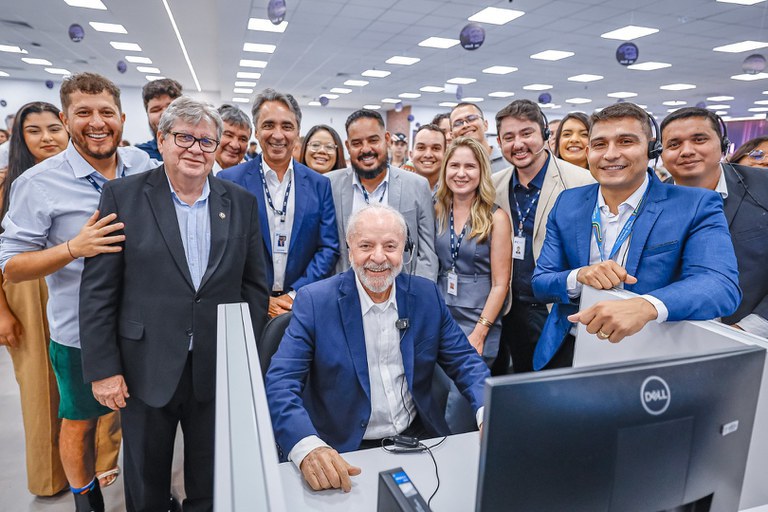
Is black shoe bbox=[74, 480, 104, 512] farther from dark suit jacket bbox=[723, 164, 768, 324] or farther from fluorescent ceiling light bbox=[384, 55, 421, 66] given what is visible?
fluorescent ceiling light bbox=[384, 55, 421, 66]

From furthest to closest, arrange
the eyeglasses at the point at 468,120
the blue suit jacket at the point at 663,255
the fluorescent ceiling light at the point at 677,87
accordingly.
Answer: the fluorescent ceiling light at the point at 677,87
the eyeglasses at the point at 468,120
the blue suit jacket at the point at 663,255

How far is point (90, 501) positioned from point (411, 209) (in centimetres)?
210

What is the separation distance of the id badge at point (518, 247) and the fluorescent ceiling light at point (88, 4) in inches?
300

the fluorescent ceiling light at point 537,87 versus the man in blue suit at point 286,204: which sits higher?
the fluorescent ceiling light at point 537,87

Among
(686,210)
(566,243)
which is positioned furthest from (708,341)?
(566,243)

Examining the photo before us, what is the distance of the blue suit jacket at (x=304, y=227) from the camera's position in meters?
2.38

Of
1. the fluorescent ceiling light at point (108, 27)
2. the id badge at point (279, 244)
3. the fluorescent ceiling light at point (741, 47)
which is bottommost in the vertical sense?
the id badge at point (279, 244)

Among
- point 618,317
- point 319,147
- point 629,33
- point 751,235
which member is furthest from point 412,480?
point 629,33

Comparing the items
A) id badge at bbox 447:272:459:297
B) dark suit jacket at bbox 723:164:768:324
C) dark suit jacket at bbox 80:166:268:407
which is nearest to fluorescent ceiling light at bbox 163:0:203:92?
dark suit jacket at bbox 80:166:268:407

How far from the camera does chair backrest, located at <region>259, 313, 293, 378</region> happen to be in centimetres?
170

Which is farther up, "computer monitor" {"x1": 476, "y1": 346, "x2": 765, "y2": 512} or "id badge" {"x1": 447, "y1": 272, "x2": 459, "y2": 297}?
"computer monitor" {"x1": 476, "y1": 346, "x2": 765, "y2": 512}

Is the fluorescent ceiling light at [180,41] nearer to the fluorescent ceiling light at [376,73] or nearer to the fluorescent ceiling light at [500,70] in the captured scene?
the fluorescent ceiling light at [376,73]

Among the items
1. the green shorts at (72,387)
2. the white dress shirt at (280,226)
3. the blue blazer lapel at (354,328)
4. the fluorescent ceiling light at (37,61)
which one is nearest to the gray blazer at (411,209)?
the white dress shirt at (280,226)

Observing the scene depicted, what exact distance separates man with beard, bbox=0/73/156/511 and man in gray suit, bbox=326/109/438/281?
1.09 m
